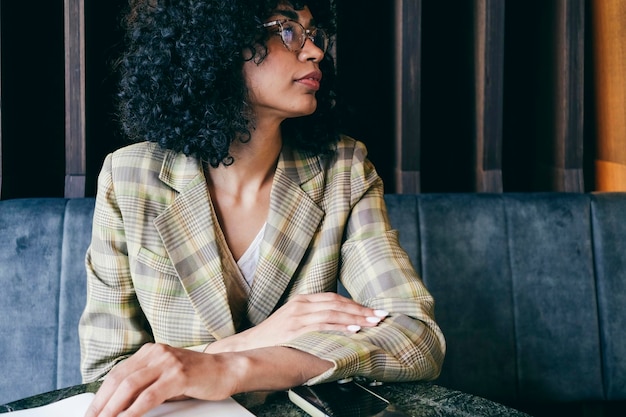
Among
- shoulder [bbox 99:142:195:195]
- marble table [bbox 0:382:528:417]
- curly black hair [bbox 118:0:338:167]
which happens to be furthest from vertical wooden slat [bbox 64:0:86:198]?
marble table [bbox 0:382:528:417]

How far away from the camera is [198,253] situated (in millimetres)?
1542

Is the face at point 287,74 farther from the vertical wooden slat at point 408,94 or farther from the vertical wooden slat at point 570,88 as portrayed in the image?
the vertical wooden slat at point 570,88

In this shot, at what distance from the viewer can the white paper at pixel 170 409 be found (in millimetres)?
1038

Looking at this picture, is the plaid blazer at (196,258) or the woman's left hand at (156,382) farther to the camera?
the plaid blazer at (196,258)

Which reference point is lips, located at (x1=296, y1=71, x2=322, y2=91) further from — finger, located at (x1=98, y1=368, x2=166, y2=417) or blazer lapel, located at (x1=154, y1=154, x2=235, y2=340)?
finger, located at (x1=98, y1=368, x2=166, y2=417)

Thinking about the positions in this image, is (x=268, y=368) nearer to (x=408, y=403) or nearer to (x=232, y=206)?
(x=408, y=403)

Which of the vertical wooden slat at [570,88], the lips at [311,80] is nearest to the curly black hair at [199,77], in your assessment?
the lips at [311,80]

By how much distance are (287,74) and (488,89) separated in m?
0.80

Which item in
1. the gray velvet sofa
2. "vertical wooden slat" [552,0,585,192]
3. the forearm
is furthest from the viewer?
"vertical wooden slat" [552,0,585,192]

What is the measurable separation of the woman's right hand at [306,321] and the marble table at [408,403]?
7.5 inches

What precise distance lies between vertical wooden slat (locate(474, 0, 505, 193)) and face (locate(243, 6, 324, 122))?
0.72m

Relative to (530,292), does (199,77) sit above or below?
above

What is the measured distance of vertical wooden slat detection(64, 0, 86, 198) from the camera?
1.98 metres

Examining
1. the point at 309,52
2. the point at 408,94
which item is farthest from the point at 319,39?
the point at 408,94
